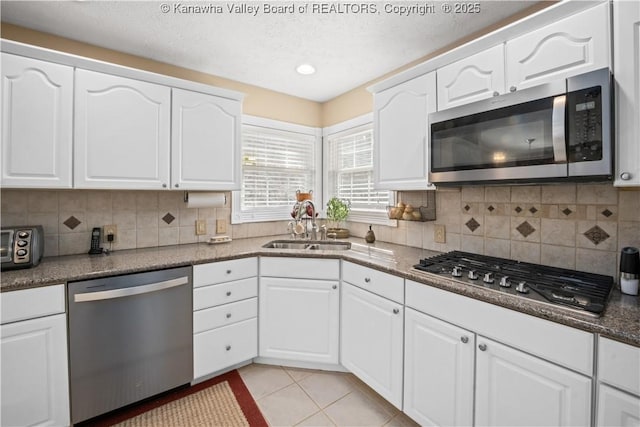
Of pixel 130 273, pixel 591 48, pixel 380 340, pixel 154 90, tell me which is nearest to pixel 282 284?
pixel 380 340

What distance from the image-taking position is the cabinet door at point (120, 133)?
72.3 inches

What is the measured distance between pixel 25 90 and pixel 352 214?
8.29ft

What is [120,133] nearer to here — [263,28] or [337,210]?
[263,28]

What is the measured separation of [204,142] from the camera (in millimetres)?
2273

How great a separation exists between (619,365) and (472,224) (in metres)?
1.15

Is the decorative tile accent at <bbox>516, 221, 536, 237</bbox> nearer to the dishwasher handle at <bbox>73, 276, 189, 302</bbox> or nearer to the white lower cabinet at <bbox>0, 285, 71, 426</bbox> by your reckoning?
the dishwasher handle at <bbox>73, 276, 189, 302</bbox>

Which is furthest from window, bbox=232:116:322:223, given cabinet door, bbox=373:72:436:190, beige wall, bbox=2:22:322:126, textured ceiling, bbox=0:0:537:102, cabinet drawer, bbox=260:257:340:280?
cabinet door, bbox=373:72:436:190

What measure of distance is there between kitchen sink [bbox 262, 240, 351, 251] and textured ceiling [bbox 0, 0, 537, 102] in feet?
4.91

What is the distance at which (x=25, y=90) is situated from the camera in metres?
1.66

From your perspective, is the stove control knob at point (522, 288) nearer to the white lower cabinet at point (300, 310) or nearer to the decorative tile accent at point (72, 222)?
the white lower cabinet at point (300, 310)

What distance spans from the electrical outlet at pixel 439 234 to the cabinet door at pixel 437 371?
0.79 m

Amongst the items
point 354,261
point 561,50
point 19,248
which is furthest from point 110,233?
point 561,50

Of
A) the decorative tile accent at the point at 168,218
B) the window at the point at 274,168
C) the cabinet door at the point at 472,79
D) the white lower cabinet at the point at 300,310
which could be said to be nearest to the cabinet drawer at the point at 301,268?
the white lower cabinet at the point at 300,310

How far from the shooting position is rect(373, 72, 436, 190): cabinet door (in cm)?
191
